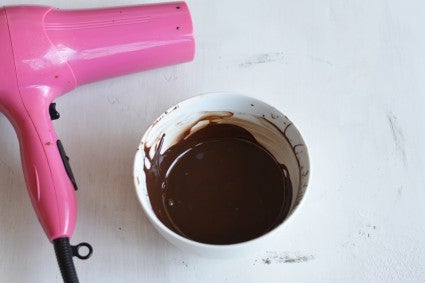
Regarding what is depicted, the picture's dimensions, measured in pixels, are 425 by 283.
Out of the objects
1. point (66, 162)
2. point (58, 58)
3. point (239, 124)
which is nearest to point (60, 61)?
point (58, 58)

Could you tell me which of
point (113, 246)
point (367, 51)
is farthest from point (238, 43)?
point (113, 246)

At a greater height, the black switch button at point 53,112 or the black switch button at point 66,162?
the black switch button at point 53,112

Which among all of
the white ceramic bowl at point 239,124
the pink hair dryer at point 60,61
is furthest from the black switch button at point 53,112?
the white ceramic bowl at point 239,124

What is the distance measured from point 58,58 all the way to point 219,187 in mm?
246

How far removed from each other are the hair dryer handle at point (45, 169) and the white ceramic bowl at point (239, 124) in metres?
0.09

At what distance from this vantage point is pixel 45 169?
59 cm

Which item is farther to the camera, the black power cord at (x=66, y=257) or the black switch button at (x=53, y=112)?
the black switch button at (x=53, y=112)

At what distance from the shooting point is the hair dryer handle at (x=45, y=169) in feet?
1.88

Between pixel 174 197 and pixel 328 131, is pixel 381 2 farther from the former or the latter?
pixel 174 197

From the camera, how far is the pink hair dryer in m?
0.58

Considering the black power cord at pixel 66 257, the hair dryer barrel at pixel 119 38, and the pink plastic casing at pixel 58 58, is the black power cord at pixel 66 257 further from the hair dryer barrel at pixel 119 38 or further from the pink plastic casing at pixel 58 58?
the hair dryer barrel at pixel 119 38

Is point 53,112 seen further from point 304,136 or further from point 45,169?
point 304,136

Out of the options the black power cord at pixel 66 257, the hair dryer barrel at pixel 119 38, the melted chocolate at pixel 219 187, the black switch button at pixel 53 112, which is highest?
the hair dryer barrel at pixel 119 38

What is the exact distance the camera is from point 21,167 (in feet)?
2.14
